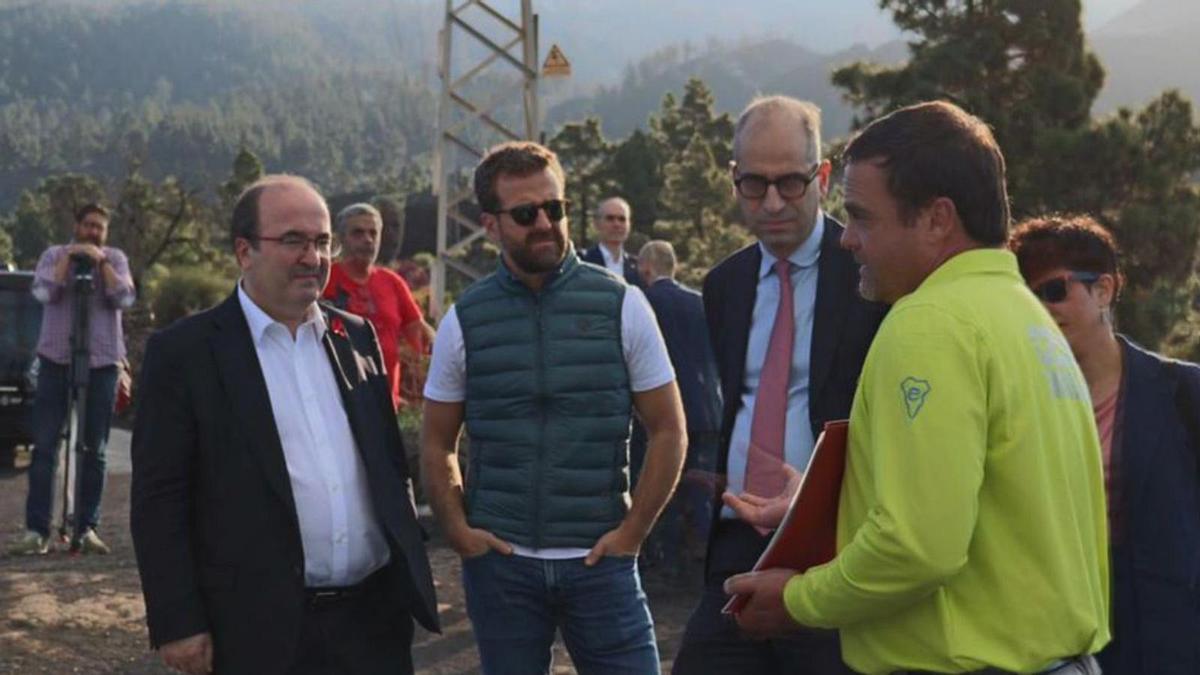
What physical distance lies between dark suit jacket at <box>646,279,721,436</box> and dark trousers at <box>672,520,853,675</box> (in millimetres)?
4526

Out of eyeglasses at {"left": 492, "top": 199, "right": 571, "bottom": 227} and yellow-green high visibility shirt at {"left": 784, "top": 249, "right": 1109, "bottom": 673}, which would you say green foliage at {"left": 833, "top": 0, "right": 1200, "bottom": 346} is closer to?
eyeglasses at {"left": 492, "top": 199, "right": 571, "bottom": 227}

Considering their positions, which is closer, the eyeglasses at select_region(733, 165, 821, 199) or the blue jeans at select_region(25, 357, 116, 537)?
the eyeglasses at select_region(733, 165, 821, 199)

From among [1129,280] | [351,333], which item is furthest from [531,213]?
[1129,280]

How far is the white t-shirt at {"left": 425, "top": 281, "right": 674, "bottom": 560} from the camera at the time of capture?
4359 millimetres

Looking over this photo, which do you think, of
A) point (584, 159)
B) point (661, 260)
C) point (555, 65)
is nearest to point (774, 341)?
point (661, 260)

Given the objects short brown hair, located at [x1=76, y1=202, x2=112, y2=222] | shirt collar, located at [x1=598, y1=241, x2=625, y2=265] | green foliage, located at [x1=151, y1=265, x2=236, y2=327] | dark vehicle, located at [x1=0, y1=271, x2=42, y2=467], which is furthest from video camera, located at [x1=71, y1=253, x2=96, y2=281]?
green foliage, located at [x1=151, y1=265, x2=236, y2=327]

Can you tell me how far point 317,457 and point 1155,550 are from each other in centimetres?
199

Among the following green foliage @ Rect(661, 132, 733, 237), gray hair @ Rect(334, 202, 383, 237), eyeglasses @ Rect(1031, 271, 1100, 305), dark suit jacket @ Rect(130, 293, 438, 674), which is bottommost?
dark suit jacket @ Rect(130, 293, 438, 674)

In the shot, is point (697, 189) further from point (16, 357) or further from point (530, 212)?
point (530, 212)

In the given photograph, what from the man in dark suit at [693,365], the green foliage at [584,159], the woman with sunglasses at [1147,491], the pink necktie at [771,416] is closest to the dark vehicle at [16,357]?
the man in dark suit at [693,365]

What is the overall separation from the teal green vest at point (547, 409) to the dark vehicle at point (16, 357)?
482 inches

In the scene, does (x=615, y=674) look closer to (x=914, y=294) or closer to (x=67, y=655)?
(x=914, y=294)

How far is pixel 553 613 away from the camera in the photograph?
439cm

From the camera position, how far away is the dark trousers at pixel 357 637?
13.2 feet
